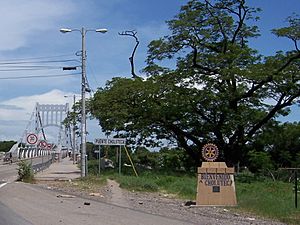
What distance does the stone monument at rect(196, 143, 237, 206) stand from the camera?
1886cm

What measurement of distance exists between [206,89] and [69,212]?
25.8m

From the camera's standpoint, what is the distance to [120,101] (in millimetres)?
41438

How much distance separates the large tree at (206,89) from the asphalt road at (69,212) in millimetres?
20855

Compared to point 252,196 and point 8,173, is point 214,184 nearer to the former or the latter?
point 252,196

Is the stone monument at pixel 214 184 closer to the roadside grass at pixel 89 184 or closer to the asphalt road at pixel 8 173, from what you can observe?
the roadside grass at pixel 89 184

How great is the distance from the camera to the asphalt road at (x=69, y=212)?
43.0 feet

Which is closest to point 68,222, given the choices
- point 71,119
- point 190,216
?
Answer: point 190,216

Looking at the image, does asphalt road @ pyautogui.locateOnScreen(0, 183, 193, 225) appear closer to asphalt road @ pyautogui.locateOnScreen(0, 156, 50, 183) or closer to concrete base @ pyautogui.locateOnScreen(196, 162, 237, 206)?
concrete base @ pyautogui.locateOnScreen(196, 162, 237, 206)

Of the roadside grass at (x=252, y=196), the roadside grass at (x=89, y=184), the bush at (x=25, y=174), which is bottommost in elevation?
the roadside grass at (x=252, y=196)

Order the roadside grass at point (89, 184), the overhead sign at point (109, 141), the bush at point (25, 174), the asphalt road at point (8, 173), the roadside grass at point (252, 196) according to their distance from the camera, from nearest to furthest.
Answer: the roadside grass at point (252, 196) < the roadside grass at point (89, 184) < the bush at point (25, 174) < the asphalt road at point (8, 173) < the overhead sign at point (109, 141)

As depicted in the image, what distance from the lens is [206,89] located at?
39.6m

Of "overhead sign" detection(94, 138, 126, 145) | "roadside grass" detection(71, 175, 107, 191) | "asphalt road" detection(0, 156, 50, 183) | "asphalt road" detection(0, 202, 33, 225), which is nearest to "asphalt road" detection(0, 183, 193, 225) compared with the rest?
"asphalt road" detection(0, 202, 33, 225)

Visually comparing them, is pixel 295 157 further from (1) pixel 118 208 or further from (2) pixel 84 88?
(1) pixel 118 208

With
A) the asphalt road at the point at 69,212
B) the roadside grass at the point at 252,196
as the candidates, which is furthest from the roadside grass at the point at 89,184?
the asphalt road at the point at 69,212
